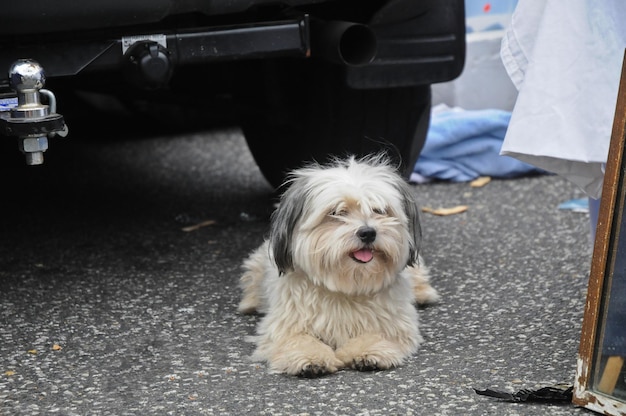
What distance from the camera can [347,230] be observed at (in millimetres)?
3193

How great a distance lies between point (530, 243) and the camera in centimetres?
459

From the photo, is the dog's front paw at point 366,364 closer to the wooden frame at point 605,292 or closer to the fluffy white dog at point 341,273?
the fluffy white dog at point 341,273

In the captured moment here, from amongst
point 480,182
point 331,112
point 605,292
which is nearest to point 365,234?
point 605,292

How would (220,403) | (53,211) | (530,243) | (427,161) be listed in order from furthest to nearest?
(427,161)
(53,211)
(530,243)
(220,403)

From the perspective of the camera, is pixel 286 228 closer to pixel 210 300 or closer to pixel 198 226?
pixel 210 300

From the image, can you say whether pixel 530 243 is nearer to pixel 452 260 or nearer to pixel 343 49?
pixel 452 260

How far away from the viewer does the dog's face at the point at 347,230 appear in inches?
126

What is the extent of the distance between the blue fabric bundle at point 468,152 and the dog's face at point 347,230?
2551 mm

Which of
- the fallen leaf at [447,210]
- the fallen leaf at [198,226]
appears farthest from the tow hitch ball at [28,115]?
the fallen leaf at [447,210]

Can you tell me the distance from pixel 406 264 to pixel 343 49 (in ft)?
2.97

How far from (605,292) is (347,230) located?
826 mm

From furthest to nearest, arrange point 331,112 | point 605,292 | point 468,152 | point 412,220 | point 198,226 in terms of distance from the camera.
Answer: point 468,152 < point 198,226 < point 331,112 < point 412,220 < point 605,292

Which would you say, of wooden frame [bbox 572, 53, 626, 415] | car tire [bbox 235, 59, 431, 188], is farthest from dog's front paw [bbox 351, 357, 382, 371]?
car tire [bbox 235, 59, 431, 188]

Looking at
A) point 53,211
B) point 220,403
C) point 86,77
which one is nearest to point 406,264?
point 220,403
